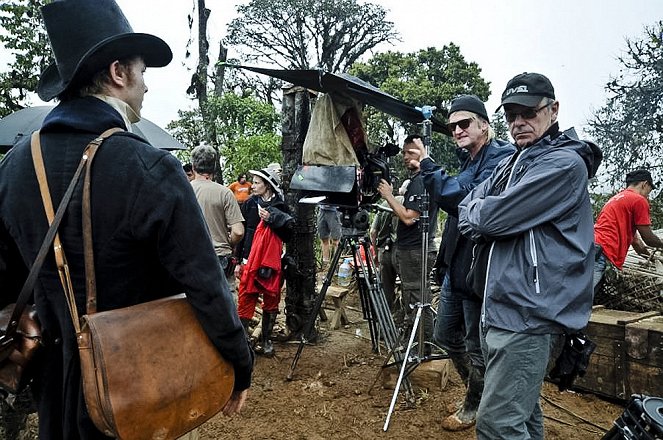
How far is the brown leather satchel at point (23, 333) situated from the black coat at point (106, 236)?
0.03m

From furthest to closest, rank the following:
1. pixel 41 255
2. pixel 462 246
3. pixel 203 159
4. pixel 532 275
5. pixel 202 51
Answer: pixel 202 51 < pixel 203 159 < pixel 462 246 < pixel 532 275 < pixel 41 255

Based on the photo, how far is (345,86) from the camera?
3545mm

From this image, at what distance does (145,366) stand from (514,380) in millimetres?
1533

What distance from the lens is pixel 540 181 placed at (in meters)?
2.02

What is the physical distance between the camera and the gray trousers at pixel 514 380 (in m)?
2.02

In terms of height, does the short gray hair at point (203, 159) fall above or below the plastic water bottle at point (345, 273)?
above

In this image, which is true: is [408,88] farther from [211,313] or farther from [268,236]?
[211,313]

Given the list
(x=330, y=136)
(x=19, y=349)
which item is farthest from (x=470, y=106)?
(x=19, y=349)

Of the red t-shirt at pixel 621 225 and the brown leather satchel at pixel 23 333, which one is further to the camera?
the red t-shirt at pixel 621 225

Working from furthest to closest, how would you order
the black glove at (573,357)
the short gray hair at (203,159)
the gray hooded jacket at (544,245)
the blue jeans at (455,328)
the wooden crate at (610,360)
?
the short gray hair at (203,159)
the wooden crate at (610,360)
the blue jeans at (455,328)
the black glove at (573,357)
the gray hooded jacket at (544,245)

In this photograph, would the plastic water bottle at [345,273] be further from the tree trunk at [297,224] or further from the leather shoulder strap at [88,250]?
the leather shoulder strap at [88,250]

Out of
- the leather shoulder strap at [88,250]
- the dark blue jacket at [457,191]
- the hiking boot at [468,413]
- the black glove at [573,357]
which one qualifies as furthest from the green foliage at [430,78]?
the leather shoulder strap at [88,250]

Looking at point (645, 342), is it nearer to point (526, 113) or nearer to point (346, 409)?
point (346, 409)

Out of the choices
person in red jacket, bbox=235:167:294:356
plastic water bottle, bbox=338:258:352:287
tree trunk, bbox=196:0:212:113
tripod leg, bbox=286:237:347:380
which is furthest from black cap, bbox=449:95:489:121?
tree trunk, bbox=196:0:212:113
